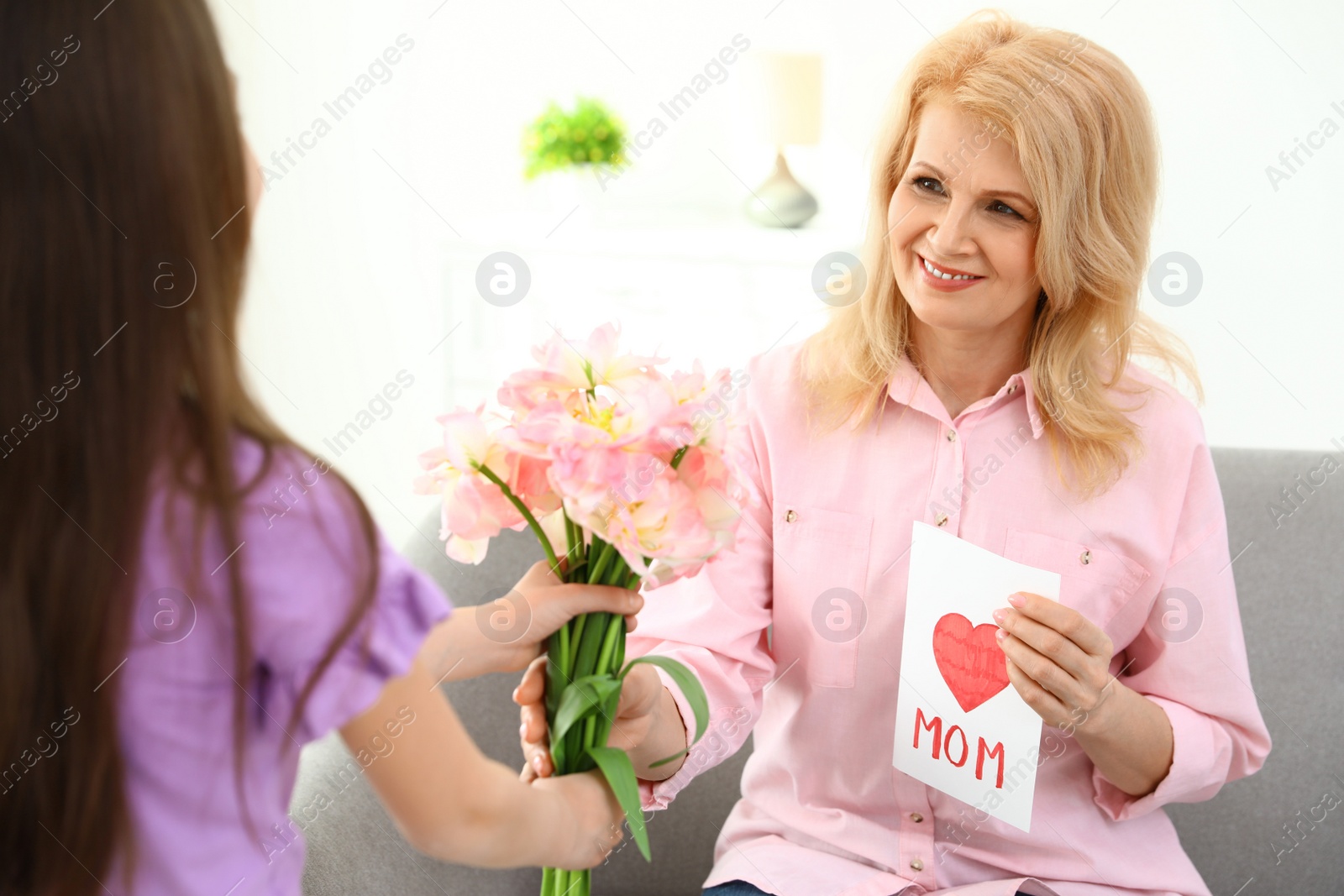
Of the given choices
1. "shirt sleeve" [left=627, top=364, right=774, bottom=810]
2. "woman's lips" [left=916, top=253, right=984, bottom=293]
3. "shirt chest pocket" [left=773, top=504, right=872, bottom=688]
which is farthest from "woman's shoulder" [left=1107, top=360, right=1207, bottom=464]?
"shirt sleeve" [left=627, top=364, right=774, bottom=810]

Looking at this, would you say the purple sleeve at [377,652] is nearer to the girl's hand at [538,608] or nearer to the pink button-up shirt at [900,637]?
the girl's hand at [538,608]

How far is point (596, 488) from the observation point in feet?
2.49

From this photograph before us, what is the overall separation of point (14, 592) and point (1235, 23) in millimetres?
3097

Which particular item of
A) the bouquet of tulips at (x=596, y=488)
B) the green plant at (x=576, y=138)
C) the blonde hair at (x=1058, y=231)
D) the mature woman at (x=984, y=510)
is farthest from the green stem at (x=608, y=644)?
the green plant at (x=576, y=138)

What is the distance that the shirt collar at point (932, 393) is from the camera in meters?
1.36

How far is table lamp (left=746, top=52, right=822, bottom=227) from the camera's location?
126 inches

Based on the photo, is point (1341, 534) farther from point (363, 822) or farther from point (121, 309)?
point (121, 309)

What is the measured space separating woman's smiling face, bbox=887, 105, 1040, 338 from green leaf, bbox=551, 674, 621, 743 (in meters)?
0.67

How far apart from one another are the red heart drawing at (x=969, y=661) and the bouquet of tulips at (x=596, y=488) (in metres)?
0.37

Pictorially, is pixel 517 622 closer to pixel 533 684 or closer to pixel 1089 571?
pixel 533 684

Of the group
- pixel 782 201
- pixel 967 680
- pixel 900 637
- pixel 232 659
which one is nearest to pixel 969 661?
pixel 967 680

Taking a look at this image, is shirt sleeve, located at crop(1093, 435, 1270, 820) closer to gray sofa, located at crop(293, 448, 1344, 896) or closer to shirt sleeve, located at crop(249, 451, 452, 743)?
gray sofa, located at crop(293, 448, 1344, 896)

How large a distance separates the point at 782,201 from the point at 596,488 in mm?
2685

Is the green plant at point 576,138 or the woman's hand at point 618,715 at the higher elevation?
the green plant at point 576,138
